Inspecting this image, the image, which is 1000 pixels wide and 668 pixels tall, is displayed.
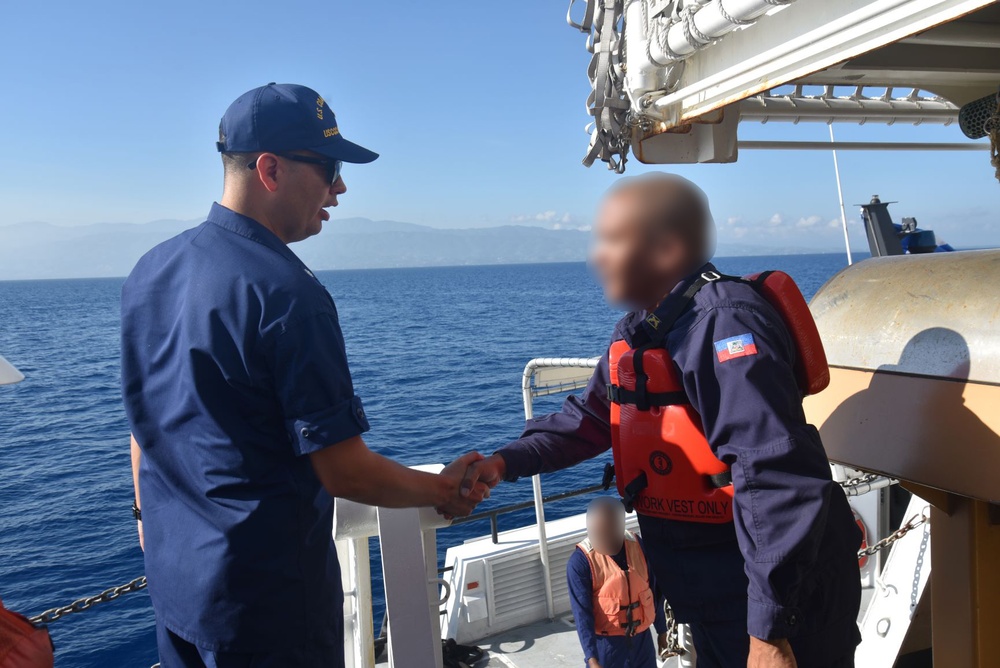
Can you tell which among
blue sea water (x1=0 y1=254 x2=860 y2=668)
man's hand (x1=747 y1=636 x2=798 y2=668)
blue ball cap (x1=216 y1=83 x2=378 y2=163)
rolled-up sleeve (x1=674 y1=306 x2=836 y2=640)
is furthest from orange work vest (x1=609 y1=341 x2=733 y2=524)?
blue sea water (x1=0 y1=254 x2=860 y2=668)

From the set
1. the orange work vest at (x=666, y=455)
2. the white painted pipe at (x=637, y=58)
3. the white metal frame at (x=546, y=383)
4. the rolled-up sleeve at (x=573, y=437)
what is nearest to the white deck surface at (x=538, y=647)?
the white metal frame at (x=546, y=383)

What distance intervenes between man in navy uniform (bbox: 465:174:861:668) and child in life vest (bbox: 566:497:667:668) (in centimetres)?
251

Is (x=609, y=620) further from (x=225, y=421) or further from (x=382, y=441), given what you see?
(x=382, y=441)

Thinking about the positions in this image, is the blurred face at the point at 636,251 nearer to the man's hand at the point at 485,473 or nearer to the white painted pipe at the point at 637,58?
the man's hand at the point at 485,473

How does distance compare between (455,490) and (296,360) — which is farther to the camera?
(455,490)

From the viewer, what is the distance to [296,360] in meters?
1.85

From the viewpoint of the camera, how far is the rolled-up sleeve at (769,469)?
5.76ft

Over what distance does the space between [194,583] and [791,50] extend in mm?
2297

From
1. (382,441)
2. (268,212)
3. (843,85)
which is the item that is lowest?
(382,441)

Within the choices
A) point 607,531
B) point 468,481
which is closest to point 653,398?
point 468,481

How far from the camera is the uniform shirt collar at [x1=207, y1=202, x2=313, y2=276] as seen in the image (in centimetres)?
203

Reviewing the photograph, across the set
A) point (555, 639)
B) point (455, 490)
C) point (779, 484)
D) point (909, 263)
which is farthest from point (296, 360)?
point (555, 639)

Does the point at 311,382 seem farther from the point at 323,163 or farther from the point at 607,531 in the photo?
the point at 607,531

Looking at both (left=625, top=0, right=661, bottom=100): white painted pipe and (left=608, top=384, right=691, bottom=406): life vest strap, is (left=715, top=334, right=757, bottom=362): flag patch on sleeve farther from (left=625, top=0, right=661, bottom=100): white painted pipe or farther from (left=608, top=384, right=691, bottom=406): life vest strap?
(left=625, top=0, right=661, bottom=100): white painted pipe
